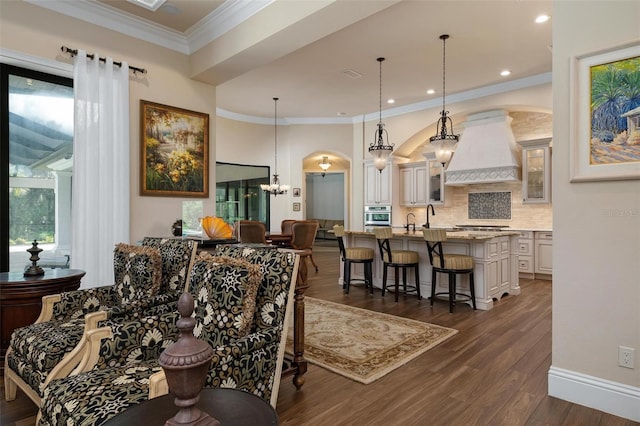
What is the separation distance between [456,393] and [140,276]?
92.2 inches

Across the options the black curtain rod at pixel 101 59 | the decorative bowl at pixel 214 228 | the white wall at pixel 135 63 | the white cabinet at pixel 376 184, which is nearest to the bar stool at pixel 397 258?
the decorative bowl at pixel 214 228

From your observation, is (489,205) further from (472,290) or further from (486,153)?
(472,290)

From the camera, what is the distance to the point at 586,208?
2301 mm

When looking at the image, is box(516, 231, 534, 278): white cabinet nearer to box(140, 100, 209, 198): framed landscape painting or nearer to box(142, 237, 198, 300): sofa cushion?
box(140, 100, 209, 198): framed landscape painting

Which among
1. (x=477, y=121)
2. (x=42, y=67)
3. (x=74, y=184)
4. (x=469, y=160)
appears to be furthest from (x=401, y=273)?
(x=42, y=67)

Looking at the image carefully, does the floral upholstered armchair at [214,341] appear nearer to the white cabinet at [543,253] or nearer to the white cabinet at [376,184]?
the white cabinet at [543,253]

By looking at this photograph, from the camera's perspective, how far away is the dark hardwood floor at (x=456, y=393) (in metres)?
2.14

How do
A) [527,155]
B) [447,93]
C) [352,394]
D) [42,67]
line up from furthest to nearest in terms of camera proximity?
[447,93] < [527,155] < [42,67] < [352,394]

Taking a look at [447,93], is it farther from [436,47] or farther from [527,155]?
[436,47]

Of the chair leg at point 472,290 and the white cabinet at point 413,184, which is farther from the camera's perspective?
the white cabinet at point 413,184

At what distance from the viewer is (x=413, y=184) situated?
28.3 feet

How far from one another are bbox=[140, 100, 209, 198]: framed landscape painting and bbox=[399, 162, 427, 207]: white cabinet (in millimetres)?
5332

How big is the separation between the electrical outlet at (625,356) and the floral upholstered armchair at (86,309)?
2.84 meters

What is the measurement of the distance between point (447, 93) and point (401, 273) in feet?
13.3
